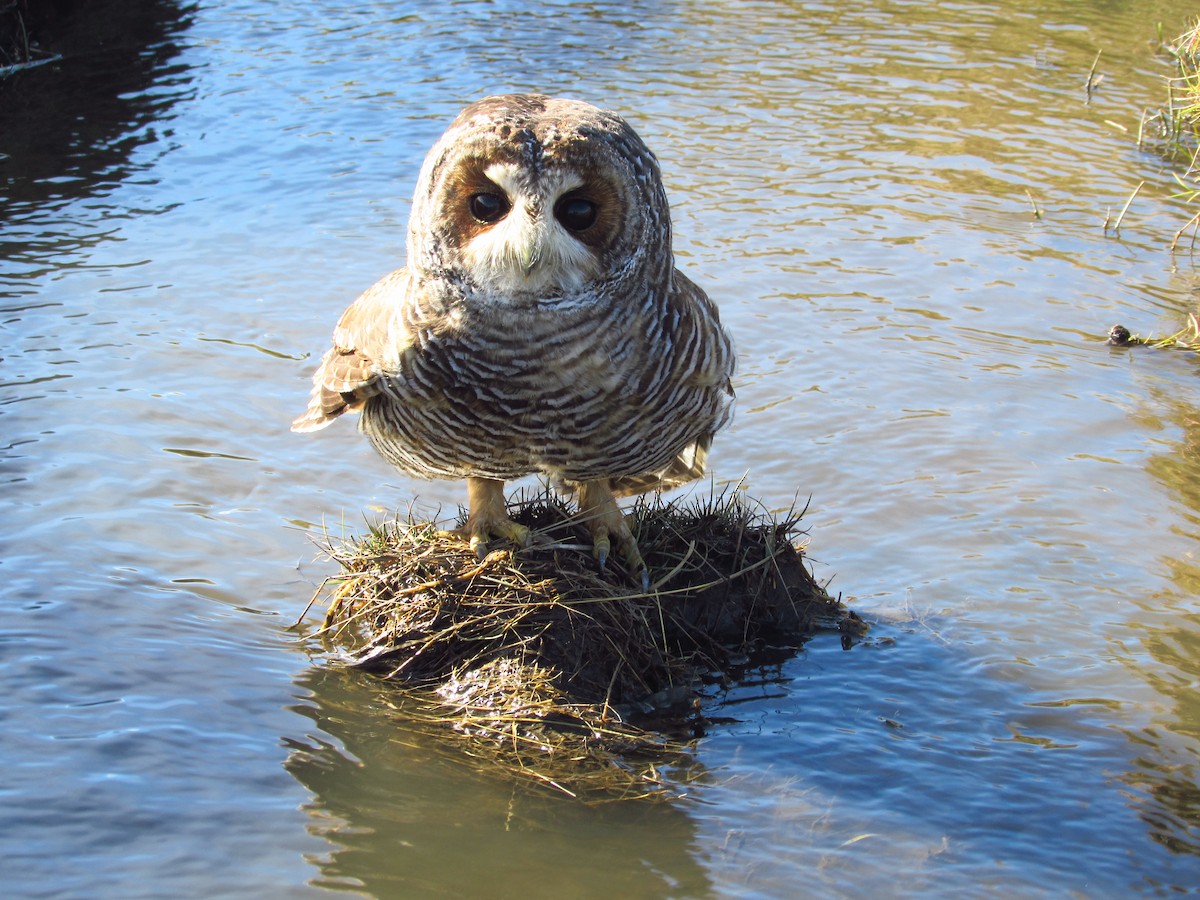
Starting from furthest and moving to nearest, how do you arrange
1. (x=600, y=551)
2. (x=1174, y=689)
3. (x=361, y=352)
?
(x=1174, y=689) < (x=600, y=551) < (x=361, y=352)

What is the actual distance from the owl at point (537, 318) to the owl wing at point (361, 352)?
0.01 metres

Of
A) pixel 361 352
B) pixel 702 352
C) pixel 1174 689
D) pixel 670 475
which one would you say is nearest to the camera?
pixel 702 352

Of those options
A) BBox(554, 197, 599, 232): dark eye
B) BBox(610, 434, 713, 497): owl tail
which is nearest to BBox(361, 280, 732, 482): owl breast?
BBox(554, 197, 599, 232): dark eye

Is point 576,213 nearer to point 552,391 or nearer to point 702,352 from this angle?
point 552,391

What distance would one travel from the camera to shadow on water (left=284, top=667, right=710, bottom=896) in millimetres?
3965

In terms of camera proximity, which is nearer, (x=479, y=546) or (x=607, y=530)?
(x=479, y=546)

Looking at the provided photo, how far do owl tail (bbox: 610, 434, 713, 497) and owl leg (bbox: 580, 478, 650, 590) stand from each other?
0.40 metres

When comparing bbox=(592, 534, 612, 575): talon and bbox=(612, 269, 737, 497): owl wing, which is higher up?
bbox=(612, 269, 737, 497): owl wing

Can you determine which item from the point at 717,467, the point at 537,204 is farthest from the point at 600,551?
the point at 717,467

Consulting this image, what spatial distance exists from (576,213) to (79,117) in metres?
9.68

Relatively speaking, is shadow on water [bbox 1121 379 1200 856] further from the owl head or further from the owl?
the owl head

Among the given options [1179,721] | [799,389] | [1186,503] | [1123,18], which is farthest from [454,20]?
[1179,721]

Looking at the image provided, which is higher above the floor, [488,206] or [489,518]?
[488,206]

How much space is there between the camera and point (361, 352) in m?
4.89
